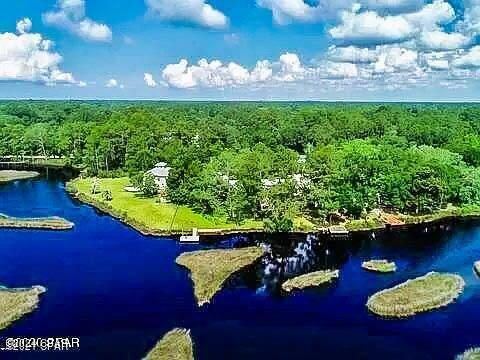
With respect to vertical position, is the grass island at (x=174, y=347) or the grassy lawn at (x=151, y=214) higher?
the grassy lawn at (x=151, y=214)

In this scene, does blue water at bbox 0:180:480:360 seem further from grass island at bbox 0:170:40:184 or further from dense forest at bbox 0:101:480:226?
grass island at bbox 0:170:40:184

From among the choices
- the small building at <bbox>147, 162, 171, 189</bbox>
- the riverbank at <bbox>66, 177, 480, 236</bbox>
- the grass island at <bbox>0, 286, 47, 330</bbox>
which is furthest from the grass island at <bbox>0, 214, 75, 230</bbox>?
the grass island at <bbox>0, 286, 47, 330</bbox>

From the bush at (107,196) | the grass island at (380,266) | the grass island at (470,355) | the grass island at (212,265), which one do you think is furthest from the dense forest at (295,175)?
the grass island at (470,355)

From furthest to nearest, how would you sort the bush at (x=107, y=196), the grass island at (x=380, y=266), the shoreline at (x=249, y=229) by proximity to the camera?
the bush at (x=107, y=196) < the shoreline at (x=249, y=229) < the grass island at (x=380, y=266)

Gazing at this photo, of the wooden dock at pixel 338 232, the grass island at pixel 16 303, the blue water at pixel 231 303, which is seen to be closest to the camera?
the blue water at pixel 231 303

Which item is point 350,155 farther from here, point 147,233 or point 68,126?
point 68,126

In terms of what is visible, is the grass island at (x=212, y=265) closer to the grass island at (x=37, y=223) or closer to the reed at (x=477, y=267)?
the grass island at (x=37, y=223)

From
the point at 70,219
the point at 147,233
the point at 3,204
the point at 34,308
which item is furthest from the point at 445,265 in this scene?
the point at 3,204
